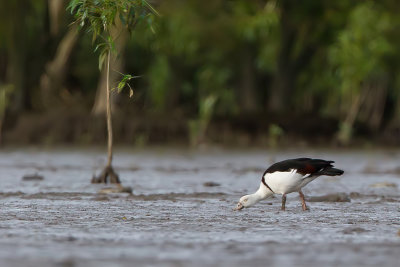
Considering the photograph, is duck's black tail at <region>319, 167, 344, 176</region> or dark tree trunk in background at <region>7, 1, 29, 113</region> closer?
duck's black tail at <region>319, 167, 344, 176</region>

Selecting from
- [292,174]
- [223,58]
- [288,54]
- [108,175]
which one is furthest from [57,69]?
[292,174]

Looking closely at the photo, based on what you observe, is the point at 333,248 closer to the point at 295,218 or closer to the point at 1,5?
the point at 295,218

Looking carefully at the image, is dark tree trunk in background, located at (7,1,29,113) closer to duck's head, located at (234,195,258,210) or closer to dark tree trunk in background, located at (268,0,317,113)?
dark tree trunk in background, located at (268,0,317,113)

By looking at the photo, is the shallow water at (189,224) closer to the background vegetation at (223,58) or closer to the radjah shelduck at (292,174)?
the radjah shelduck at (292,174)

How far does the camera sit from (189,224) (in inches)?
429

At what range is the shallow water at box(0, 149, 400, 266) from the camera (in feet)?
26.9

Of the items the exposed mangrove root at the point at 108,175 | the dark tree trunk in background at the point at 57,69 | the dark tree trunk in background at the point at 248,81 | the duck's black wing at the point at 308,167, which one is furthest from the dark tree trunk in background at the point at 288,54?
the duck's black wing at the point at 308,167

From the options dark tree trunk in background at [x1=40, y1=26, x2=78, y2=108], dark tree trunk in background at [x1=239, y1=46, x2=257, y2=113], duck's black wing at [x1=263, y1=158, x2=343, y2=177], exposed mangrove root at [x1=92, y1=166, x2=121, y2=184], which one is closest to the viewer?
duck's black wing at [x1=263, y1=158, x2=343, y2=177]

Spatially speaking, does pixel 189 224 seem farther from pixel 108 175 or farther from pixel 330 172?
pixel 108 175

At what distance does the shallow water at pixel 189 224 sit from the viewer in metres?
8.21

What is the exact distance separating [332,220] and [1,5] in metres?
31.4

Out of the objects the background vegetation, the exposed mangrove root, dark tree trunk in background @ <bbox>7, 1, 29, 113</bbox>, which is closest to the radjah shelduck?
the exposed mangrove root

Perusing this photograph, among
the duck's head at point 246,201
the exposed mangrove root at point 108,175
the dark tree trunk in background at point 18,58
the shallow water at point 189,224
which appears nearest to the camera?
the shallow water at point 189,224

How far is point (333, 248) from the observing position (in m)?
8.80
